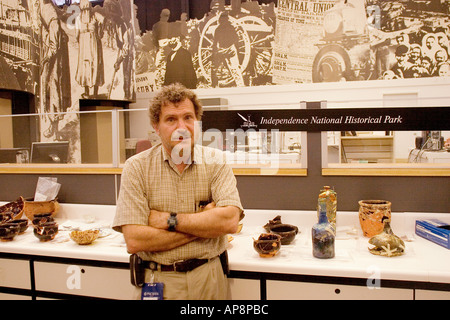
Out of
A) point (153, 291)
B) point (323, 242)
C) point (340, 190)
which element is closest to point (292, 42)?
Result: point (340, 190)

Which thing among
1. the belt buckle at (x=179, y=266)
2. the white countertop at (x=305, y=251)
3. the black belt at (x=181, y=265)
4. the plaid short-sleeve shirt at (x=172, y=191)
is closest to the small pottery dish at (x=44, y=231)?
the white countertop at (x=305, y=251)

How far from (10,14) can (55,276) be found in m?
5.14

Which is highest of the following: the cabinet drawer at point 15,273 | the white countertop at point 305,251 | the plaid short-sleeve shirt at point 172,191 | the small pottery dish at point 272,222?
the plaid short-sleeve shirt at point 172,191

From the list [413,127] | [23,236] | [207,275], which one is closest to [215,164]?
[207,275]

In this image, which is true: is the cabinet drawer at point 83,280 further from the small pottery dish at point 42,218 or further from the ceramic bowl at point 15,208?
the ceramic bowl at point 15,208

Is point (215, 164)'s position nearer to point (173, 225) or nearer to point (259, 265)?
point (173, 225)

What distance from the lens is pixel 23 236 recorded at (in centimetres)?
210

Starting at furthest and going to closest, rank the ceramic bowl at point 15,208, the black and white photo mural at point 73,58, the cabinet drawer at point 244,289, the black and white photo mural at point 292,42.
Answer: the black and white photo mural at point 73,58 < the black and white photo mural at point 292,42 < the ceramic bowl at point 15,208 < the cabinet drawer at point 244,289

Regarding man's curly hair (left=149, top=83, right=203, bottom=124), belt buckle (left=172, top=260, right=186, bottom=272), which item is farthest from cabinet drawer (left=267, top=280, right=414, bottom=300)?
man's curly hair (left=149, top=83, right=203, bottom=124)

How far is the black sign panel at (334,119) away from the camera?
1.94 metres

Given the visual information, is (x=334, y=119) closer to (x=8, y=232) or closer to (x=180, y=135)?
(x=180, y=135)

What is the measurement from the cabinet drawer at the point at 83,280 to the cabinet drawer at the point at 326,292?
73 centimetres

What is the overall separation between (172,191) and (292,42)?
615 centimetres

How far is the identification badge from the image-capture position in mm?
1391
